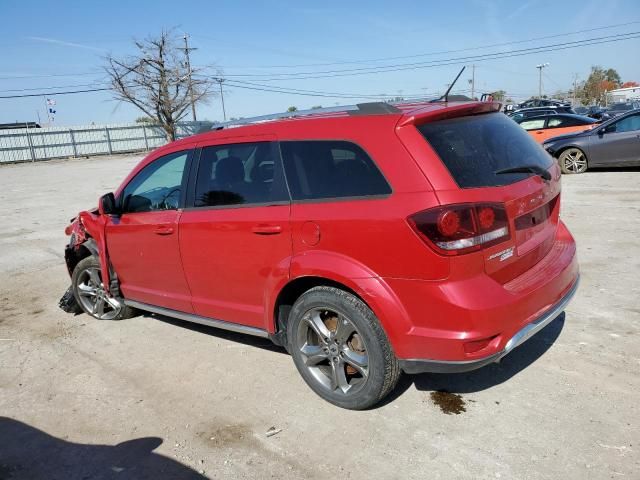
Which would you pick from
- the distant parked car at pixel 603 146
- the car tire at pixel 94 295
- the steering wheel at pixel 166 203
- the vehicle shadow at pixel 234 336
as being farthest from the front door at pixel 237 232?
the distant parked car at pixel 603 146

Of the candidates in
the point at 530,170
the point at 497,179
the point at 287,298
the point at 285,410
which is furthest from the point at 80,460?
the point at 530,170

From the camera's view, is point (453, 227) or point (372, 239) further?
point (372, 239)

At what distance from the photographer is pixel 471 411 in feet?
10.5

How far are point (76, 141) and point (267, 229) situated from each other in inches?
1647

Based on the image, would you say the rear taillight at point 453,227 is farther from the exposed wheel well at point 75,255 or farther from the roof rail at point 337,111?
the exposed wheel well at point 75,255

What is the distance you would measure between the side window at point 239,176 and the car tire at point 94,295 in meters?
1.82

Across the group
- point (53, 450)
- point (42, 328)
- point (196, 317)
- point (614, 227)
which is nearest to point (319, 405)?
point (196, 317)

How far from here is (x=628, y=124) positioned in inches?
483

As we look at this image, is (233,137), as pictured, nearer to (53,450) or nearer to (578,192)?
(53,450)

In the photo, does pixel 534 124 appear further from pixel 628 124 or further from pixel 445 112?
pixel 445 112

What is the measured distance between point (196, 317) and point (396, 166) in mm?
2149

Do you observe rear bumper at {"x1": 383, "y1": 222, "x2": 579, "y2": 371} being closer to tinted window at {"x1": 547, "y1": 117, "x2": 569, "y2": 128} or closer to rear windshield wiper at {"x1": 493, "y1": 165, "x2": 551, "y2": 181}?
rear windshield wiper at {"x1": 493, "y1": 165, "x2": 551, "y2": 181}

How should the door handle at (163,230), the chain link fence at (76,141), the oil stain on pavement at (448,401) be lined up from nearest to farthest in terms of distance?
the oil stain on pavement at (448,401), the door handle at (163,230), the chain link fence at (76,141)

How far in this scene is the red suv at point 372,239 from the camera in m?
2.79
